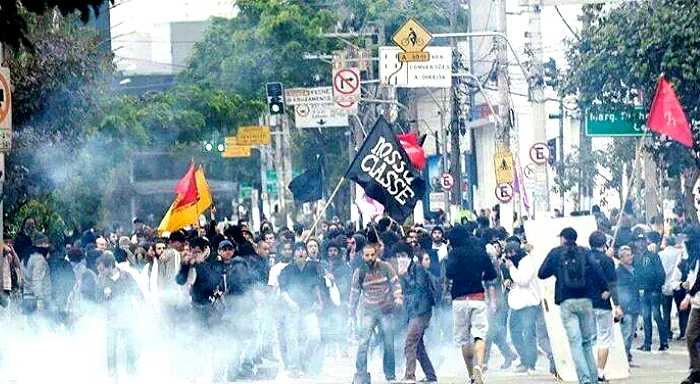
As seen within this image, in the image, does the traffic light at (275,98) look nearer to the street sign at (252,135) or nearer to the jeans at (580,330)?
the street sign at (252,135)

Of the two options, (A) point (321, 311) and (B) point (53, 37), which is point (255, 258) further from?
(B) point (53, 37)

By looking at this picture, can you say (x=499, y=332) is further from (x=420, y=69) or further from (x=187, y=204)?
(x=420, y=69)

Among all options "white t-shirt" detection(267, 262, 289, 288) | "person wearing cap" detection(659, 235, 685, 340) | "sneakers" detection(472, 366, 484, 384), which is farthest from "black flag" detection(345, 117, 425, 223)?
"sneakers" detection(472, 366, 484, 384)

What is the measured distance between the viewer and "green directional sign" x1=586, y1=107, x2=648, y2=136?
100ft

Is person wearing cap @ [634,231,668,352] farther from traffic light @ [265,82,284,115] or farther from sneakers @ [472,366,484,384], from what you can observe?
traffic light @ [265,82,284,115]

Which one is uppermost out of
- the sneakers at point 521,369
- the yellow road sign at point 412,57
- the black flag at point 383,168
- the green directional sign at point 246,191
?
the yellow road sign at point 412,57

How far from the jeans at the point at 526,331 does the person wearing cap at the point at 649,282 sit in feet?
10.4

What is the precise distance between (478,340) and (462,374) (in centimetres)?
304

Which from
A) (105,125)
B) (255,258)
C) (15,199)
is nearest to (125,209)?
(105,125)

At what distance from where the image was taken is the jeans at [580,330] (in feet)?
65.6

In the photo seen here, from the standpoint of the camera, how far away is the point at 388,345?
22344mm

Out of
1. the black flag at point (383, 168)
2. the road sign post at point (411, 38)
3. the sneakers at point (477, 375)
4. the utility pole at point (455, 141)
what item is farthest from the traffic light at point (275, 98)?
the sneakers at point (477, 375)

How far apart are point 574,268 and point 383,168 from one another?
6432 millimetres

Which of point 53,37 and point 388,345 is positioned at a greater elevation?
point 53,37
